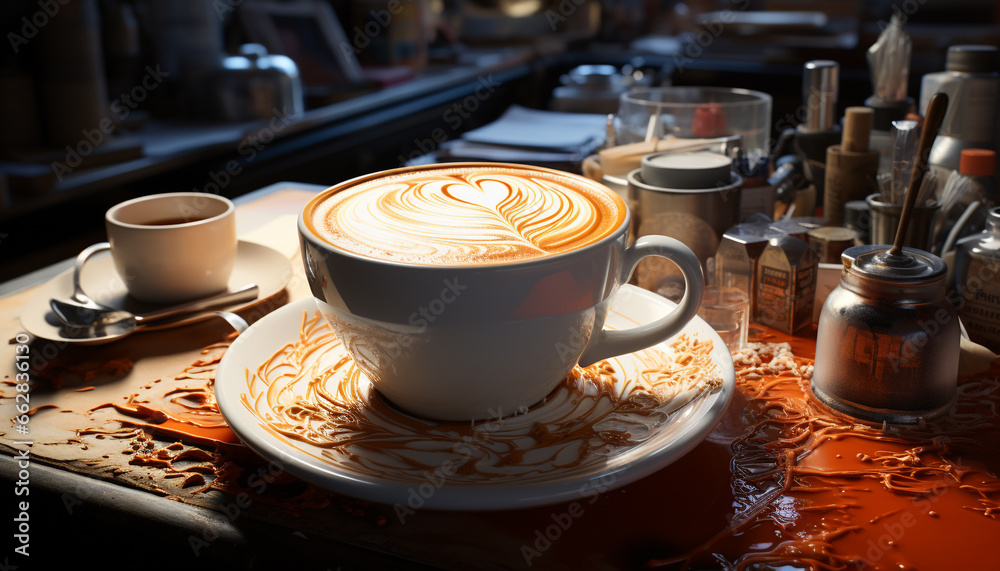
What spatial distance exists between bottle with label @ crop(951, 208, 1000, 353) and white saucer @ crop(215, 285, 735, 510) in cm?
29

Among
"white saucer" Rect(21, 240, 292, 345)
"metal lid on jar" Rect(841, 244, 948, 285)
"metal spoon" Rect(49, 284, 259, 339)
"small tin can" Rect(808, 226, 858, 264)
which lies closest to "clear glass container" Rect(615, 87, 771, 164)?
"small tin can" Rect(808, 226, 858, 264)

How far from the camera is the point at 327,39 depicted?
2.64 metres

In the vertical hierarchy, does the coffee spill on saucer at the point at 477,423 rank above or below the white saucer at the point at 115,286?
below

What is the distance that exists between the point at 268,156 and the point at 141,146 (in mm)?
315

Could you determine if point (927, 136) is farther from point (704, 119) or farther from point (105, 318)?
point (105, 318)

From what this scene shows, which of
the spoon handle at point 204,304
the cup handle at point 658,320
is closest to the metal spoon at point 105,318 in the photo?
the spoon handle at point 204,304

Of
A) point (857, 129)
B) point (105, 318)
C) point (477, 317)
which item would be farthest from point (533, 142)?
point (477, 317)

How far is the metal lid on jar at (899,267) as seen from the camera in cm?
59

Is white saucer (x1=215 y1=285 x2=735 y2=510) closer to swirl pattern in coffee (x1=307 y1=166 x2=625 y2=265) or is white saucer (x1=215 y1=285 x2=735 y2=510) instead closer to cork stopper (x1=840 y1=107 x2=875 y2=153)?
swirl pattern in coffee (x1=307 y1=166 x2=625 y2=265)

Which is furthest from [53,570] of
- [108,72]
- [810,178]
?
[108,72]

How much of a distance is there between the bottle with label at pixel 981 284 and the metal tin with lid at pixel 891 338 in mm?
157

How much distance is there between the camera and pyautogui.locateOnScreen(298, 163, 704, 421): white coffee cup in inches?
20.3

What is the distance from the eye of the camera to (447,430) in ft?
1.88

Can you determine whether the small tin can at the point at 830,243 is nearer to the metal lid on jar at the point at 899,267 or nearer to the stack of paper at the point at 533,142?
the metal lid on jar at the point at 899,267
